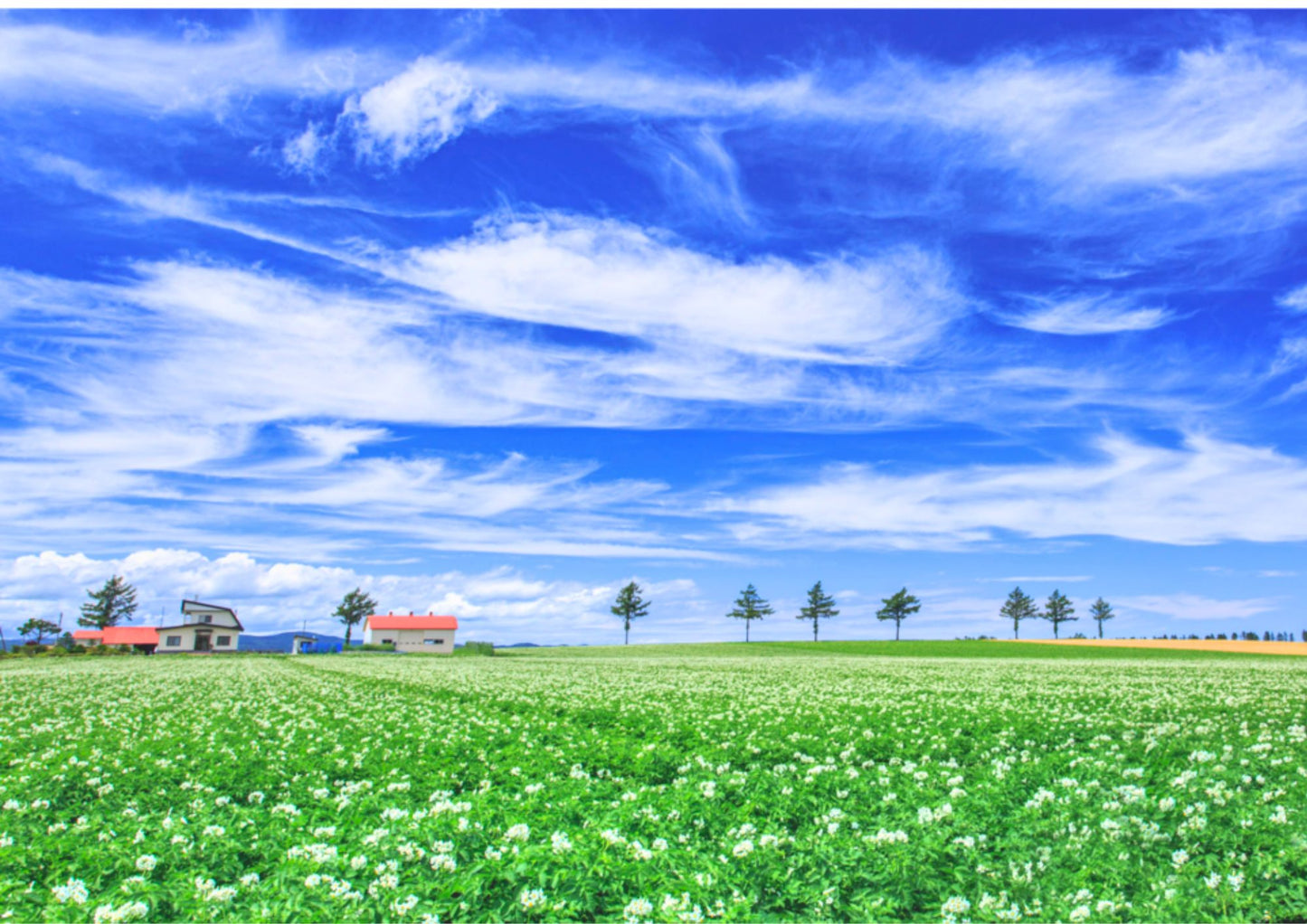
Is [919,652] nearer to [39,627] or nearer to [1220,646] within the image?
[1220,646]

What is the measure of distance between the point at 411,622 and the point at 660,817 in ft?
413

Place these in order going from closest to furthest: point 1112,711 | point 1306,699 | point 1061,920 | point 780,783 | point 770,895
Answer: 1. point 1061,920
2. point 770,895
3. point 780,783
4. point 1112,711
5. point 1306,699

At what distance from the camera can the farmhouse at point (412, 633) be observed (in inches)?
4916

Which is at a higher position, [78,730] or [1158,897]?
[1158,897]

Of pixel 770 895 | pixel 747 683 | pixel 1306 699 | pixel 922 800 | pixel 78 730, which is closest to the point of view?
pixel 770 895

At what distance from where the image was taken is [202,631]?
4562 inches

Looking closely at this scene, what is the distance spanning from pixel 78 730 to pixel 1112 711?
98.9ft

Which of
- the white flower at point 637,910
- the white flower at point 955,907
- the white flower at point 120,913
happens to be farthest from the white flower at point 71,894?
the white flower at point 955,907

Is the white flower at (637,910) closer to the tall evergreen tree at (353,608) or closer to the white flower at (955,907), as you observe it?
the white flower at (955,907)

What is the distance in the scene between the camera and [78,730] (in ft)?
68.3

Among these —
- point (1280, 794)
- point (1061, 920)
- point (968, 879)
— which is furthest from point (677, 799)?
point (1280, 794)

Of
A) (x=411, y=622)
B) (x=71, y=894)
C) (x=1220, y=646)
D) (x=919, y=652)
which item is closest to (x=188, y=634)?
(x=411, y=622)

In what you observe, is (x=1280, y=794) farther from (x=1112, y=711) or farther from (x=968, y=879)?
(x=1112, y=711)

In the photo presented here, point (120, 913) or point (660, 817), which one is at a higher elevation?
point (120, 913)
